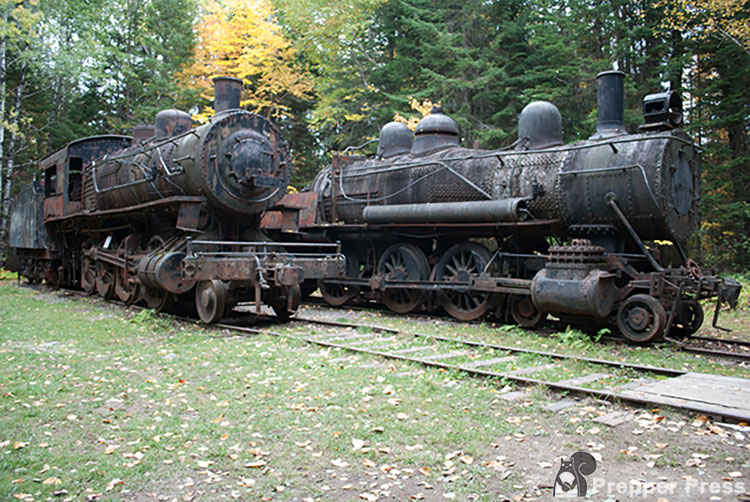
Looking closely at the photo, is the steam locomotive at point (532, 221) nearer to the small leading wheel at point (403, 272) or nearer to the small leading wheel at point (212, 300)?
the small leading wheel at point (403, 272)

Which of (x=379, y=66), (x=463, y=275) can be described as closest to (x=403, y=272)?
(x=463, y=275)

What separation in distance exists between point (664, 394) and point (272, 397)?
353cm

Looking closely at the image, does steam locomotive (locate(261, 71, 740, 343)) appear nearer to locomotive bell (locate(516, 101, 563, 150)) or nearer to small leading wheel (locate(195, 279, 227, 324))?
locomotive bell (locate(516, 101, 563, 150))

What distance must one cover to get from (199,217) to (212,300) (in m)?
1.63

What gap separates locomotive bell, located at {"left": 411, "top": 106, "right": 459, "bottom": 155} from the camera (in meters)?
12.3

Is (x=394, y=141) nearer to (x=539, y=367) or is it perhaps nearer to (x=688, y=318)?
(x=688, y=318)

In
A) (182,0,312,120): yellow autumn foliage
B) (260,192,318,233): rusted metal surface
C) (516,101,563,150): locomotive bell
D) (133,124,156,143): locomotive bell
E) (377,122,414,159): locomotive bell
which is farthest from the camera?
(182,0,312,120): yellow autumn foliage

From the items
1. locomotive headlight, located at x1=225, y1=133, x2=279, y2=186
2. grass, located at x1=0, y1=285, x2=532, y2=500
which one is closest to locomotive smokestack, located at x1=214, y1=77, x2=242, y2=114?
locomotive headlight, located at x1=225, y1=133, x2=279, y2=186

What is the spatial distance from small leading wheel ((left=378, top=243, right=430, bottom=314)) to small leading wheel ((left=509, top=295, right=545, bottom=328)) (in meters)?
2.06

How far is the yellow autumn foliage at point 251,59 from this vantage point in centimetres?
2297

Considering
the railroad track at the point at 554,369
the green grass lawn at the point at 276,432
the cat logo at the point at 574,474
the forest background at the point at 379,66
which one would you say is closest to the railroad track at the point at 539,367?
the railroad track at the point at 554,369

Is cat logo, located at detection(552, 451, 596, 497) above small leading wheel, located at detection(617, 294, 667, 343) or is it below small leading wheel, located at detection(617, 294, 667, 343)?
below

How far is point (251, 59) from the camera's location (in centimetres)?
2289

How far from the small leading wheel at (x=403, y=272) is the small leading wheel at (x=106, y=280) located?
236 inches
